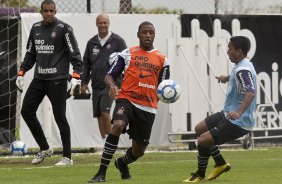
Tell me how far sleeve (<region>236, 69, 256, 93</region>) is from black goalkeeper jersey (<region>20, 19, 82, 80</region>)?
3394 millimetres

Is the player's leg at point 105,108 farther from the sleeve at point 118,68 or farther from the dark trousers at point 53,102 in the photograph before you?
the sleeve at point 118,68

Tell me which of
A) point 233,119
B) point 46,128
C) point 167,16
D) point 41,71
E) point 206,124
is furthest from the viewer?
point 167,16

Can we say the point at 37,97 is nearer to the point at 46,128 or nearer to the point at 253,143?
the point at 46,128

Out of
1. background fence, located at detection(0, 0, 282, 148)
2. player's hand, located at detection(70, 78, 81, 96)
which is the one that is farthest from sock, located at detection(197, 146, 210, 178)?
background fence, located at detection(0, 0, 282, 148)

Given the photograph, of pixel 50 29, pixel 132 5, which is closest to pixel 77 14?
pixel 132 5

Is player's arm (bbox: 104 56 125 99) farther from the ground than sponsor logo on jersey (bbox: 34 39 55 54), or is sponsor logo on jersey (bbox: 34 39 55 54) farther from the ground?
sponsor logo on jersey (bbox: 34 39 55 54)

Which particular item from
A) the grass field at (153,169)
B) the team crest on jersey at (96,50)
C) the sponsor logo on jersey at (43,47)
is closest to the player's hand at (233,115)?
the grass field at (153,169)

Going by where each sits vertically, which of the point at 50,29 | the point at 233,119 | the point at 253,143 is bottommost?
the point at 253,143

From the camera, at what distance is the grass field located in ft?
37.0

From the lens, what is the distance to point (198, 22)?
1827cm

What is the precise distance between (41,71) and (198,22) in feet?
16.9

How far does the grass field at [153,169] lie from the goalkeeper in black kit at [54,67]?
69 centimetres

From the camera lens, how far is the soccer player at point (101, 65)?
1543cm

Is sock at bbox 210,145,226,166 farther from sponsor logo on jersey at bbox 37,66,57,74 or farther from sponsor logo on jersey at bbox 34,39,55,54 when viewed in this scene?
sponsor logo on jersey at bbox 34,39,55,54
